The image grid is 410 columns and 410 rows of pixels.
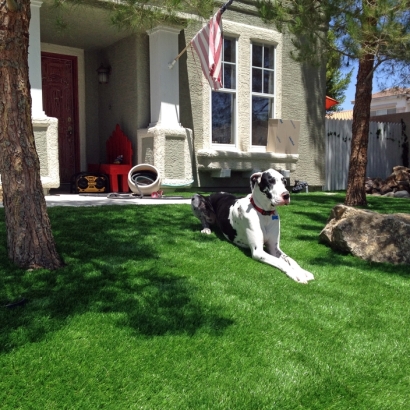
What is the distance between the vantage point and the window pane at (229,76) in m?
10.5

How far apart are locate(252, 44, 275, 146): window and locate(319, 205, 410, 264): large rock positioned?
243 inches

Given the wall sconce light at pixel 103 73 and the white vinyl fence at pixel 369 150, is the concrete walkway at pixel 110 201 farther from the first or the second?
the white vinyl fence at pixel 369 150

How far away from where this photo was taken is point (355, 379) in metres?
2.62

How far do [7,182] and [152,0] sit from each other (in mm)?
3762

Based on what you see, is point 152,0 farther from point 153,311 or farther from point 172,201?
point 153,311

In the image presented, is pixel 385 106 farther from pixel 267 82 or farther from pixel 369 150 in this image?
pixel 267 82

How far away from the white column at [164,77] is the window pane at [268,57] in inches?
99.7

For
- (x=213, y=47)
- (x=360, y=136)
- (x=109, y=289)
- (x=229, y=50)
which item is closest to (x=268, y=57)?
(x=229, y=50)

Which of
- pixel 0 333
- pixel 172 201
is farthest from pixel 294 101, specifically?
pixel 0 333

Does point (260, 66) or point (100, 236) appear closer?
point (100, 236)

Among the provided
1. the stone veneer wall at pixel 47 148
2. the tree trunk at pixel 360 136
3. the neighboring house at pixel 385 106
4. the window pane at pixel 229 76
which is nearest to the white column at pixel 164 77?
the window pane at pixel 229 76

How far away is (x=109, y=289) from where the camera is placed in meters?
3.55

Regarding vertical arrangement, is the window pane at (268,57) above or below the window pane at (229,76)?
above

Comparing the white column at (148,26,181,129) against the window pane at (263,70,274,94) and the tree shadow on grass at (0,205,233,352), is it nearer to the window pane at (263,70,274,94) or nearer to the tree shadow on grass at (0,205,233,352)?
the window pane at (263,70,274,94)
